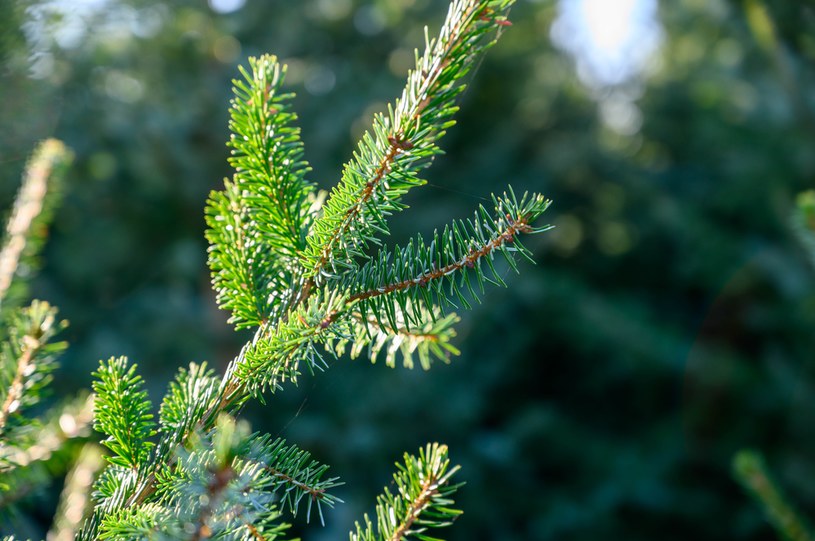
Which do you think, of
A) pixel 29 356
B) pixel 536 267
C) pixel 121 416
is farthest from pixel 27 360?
pixel 536 267

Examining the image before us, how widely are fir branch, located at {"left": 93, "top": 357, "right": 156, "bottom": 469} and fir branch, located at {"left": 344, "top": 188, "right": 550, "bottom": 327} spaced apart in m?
0.13

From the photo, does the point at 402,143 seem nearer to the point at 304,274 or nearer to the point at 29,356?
the point at 304,274

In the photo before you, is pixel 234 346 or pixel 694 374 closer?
pixel 234 346

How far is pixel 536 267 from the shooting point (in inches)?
152

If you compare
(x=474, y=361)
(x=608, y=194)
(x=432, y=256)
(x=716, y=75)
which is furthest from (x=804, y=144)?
(x=432, y=256)

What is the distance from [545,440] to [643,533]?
0.78 m

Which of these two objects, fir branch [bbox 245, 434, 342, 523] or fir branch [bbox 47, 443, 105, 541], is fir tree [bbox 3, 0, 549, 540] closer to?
fir branch [bbox 245, 434, 342, 523]

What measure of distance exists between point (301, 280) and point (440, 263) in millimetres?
82

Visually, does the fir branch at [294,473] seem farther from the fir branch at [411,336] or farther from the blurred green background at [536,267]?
the blurred green background at [536,267]

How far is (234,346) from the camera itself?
3.64 m

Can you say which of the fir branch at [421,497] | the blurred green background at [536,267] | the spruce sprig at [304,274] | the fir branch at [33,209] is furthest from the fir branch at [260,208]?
the blurred green background at [536,267]

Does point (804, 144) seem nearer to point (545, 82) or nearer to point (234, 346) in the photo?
point (545, 82)

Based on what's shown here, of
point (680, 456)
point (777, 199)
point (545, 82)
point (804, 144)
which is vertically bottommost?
point (680, 456)

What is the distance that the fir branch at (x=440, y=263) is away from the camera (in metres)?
0.34
